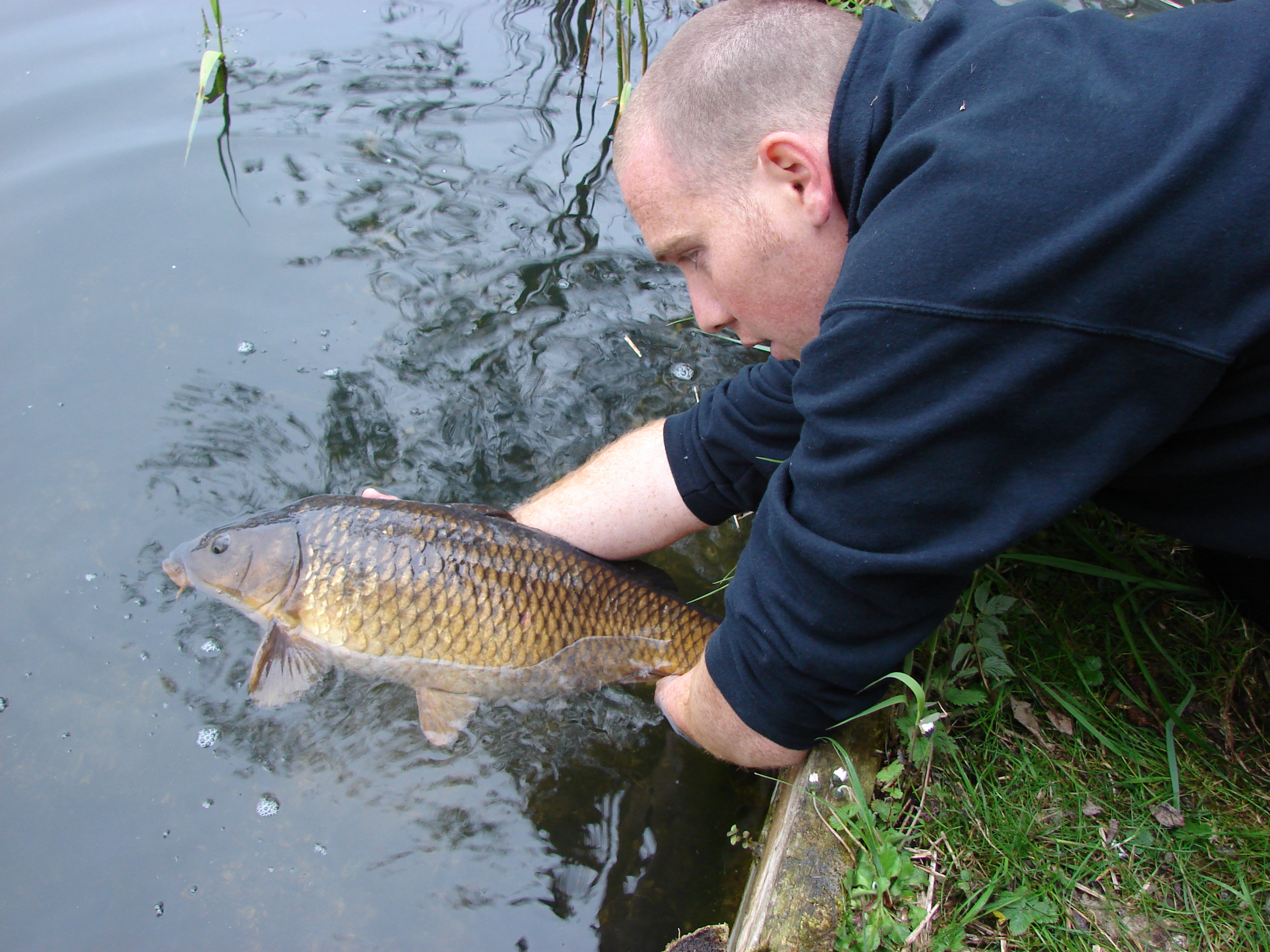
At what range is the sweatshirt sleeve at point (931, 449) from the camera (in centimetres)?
112

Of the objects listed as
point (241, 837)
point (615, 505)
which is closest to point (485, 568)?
point (615, 505)

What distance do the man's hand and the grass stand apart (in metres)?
0.20

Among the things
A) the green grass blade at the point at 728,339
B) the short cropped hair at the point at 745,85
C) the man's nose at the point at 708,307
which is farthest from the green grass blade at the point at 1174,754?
the green grass blade at the point at 728,339

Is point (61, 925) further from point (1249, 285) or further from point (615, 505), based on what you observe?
point (1249, 285)

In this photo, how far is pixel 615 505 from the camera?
2514 millimetres

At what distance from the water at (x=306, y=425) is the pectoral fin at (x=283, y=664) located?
0.15 metres

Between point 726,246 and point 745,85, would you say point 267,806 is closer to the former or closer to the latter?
point 726,246

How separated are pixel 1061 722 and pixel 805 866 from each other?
0.66 metres

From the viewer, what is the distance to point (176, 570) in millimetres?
2344

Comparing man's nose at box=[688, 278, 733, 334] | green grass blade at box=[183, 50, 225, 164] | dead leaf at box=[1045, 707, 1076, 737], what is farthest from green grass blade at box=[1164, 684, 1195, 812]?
green grass blade at box=[183, 50, 225, 164]

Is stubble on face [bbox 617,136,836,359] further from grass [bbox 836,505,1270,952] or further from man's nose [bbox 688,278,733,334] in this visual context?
grass [bbox 836,505,1270,952]

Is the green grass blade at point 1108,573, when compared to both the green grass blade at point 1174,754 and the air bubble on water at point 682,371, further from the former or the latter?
the air bubble on water at point 682,371

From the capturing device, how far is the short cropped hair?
4.97 ft

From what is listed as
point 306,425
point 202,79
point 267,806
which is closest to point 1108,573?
point 267,806
